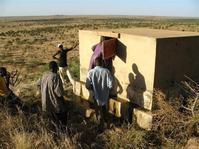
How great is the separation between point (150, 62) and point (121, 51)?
0.94 m

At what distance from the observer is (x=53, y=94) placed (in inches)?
232

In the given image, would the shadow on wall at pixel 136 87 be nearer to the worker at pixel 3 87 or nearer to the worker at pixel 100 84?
the worker at pixel 100 84

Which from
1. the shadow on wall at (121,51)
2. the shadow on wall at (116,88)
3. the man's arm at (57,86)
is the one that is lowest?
the shadow on wall at (116,88)

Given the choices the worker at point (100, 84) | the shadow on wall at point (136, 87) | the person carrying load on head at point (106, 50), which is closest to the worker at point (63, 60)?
the person carrying load on head at point (106, 50)

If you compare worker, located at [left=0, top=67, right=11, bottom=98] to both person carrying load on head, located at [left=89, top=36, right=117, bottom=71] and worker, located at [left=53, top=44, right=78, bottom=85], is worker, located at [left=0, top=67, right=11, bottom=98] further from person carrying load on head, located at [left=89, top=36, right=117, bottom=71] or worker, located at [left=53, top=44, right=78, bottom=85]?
worker, located at [left=53, top=44, right=78, bottom=85]

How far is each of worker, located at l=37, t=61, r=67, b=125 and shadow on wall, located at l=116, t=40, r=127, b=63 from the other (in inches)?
63.6

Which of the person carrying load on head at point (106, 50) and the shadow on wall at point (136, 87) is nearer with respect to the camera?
the shadow on wall at point (136, 87)

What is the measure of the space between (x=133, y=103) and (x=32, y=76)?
665 centimetres

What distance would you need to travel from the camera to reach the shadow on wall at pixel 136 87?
6435 mm

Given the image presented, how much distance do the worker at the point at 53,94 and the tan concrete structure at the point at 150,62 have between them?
1.35 m

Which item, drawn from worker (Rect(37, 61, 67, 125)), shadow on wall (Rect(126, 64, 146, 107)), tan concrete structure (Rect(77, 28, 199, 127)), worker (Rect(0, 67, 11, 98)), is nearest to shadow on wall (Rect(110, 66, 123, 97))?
tan concrete structure (Rect(77, 28, 199, 127))

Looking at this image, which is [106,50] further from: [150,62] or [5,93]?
[5,93]

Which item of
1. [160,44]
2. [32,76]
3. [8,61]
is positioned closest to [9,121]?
[160,44]

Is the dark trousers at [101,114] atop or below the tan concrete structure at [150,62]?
below
